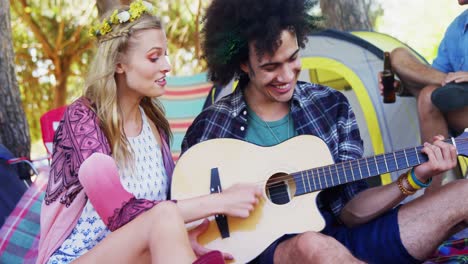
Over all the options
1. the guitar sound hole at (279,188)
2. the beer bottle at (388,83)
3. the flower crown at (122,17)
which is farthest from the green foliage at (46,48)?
the guitar sound hole at (279,188)

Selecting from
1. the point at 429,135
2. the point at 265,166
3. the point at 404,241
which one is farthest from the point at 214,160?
the point at 429,135

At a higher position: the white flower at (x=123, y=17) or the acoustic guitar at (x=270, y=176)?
the white flower at (x=123, y=17)

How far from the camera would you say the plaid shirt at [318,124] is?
8.80ft

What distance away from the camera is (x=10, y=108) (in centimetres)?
439

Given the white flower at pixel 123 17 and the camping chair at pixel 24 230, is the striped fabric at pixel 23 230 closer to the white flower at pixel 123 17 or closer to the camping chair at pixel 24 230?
the camping chair at pixel 24 230

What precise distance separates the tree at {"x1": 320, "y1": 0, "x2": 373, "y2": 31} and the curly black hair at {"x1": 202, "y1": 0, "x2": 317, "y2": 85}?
7.48 ft

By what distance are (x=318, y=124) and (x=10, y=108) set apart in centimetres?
241

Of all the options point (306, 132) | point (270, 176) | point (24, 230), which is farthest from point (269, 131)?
point (24, 230)

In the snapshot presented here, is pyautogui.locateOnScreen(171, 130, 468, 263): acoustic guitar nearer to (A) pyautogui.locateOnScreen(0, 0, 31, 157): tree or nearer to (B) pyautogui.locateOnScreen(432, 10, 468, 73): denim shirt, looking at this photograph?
(B) pyautogui.locateOnScreen(432, 10, 468, 73): denim shirt

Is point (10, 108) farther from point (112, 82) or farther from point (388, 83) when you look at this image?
point (388, 83)

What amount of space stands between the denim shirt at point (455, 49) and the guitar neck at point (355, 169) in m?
→ 1.22

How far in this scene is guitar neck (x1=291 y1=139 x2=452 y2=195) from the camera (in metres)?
2.38

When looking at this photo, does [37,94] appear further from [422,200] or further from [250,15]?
[422,200]

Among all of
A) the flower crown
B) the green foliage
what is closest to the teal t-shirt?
the flower crown
